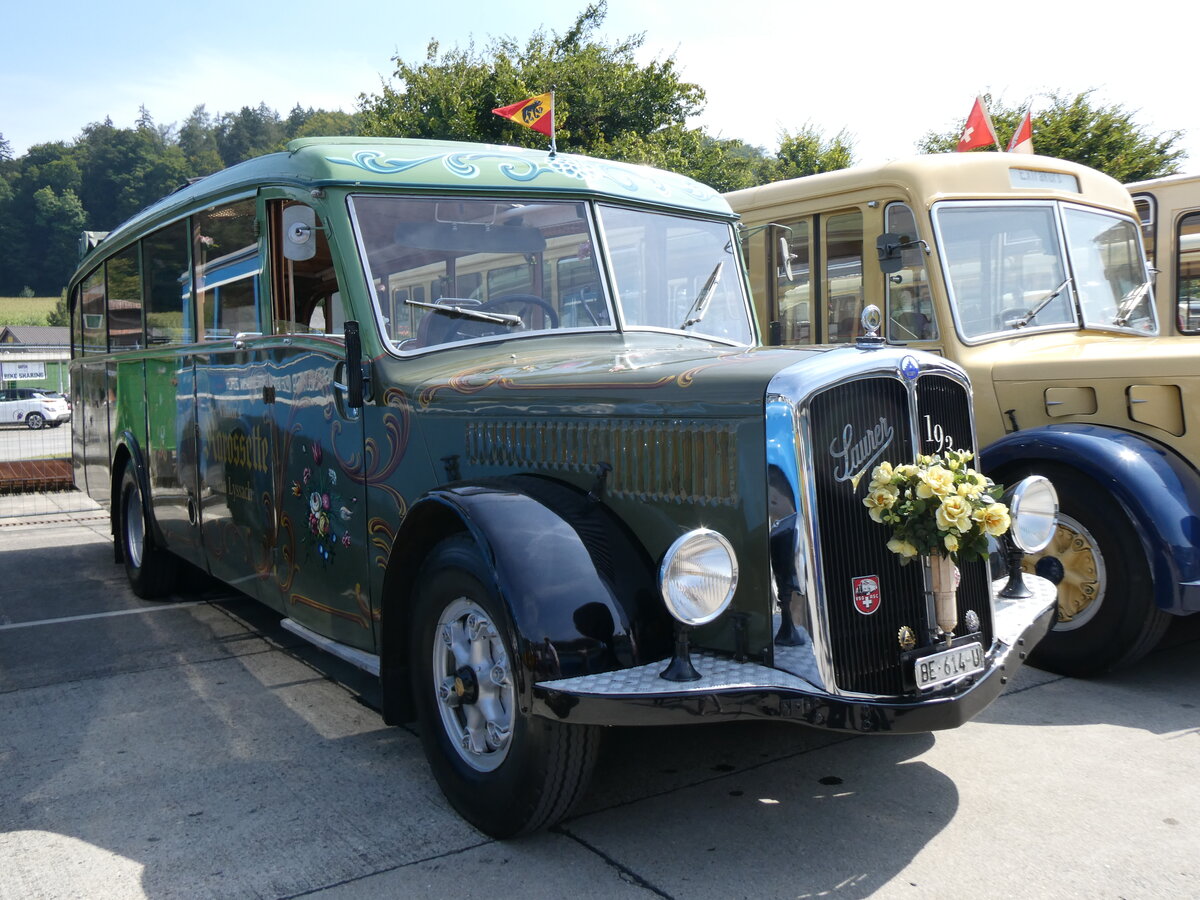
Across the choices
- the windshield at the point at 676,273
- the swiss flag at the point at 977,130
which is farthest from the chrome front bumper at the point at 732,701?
the swiss flag at the point at 977,130

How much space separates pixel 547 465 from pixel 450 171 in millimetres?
1518

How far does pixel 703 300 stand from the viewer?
4695mm

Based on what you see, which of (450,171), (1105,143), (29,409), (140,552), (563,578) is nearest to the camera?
(563,578)

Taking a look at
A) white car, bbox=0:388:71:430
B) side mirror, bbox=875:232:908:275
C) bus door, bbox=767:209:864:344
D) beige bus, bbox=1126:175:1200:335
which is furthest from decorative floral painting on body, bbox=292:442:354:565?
Answer: white car, bbox=0:388:71:430

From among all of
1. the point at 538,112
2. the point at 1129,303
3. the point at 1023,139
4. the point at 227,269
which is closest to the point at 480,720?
the point at 227,269

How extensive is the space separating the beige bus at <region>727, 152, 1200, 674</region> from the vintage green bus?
1.17 meters

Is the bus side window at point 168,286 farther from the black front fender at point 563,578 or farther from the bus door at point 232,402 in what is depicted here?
the black front fender at point 563,578

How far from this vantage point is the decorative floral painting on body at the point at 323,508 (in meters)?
4.26

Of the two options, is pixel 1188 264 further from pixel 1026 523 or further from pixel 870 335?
pixel 870 335

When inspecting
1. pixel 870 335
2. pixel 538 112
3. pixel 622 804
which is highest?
pixel 538 112

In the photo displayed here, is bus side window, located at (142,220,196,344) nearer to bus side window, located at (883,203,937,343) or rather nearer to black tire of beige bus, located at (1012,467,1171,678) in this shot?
bus side window, located at (883,203,937,343)

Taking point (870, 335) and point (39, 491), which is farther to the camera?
point (39, 491)

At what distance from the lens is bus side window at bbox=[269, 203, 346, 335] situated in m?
4.13

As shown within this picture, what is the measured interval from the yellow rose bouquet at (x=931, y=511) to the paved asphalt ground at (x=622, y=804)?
0.93 meters
